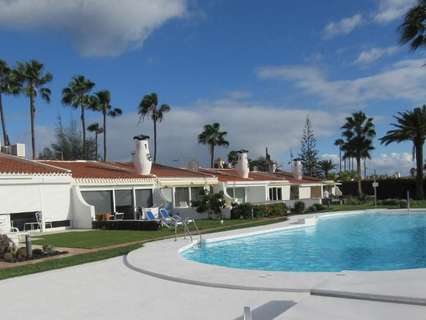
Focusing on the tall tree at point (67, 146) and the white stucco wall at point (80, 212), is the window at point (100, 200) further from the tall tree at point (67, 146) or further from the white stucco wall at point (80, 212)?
the tall tree at point (67, 146)

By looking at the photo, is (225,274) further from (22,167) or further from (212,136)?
(212,136)

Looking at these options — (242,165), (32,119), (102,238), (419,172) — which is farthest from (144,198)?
(419,172)

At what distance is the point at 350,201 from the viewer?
1913 inches

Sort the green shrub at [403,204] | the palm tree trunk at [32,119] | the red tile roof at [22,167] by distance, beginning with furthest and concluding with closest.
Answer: the palm tree trunk at [32,119] → the green shrub at [403,204] → the red tile roof at [22,167]

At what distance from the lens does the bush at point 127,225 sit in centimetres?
2447

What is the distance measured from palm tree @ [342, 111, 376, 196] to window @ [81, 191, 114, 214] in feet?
132

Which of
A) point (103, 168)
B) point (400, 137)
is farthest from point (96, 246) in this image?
point (400, 137)

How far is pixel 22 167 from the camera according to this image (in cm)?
2616

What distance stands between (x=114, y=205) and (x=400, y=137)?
113 ft

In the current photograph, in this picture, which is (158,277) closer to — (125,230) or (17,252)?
(17,252)

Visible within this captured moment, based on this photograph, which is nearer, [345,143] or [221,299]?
[221,299]

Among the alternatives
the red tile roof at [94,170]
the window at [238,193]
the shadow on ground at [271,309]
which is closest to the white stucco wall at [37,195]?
the red tile roof at [94,170]

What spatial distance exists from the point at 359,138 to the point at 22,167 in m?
46.7

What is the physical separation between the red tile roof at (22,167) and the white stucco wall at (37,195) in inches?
11.4
